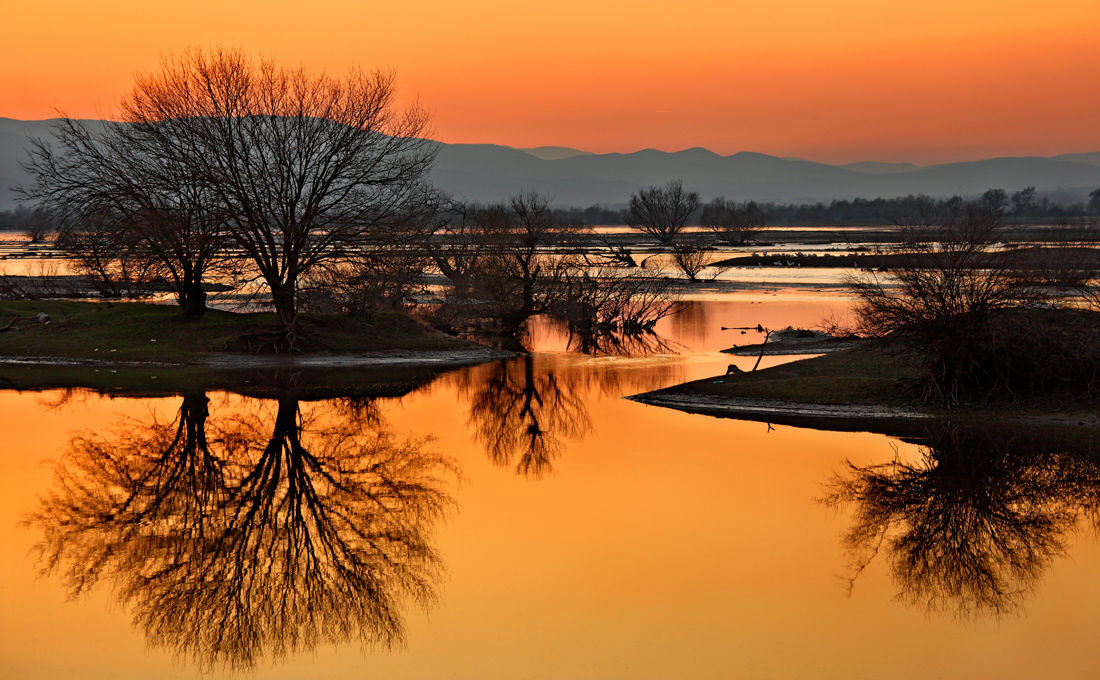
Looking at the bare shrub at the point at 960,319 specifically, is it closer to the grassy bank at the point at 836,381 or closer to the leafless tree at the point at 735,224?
the grassy bank at the point at 836,381

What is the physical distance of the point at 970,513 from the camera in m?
16.7

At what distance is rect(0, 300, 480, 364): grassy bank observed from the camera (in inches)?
1346

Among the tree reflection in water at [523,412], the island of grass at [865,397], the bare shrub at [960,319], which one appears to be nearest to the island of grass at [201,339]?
the tree reflection in water at [523,412]

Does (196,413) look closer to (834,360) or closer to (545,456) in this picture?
(545,456)

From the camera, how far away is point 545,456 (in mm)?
21469

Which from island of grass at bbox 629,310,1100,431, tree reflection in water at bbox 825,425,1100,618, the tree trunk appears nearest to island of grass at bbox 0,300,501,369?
the tree trunk

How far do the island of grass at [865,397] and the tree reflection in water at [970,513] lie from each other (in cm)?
195

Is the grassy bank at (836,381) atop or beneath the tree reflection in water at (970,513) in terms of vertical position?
atop

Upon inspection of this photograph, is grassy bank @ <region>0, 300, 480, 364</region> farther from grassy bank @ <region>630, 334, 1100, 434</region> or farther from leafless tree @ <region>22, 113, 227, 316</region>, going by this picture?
grassy bank @ <region>630, 334, 1100, 434</region>

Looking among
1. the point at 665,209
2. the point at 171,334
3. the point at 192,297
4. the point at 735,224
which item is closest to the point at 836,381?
the point at 171,334

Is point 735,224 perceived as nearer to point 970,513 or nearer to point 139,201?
point 139,201

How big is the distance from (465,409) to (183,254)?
49.7ft

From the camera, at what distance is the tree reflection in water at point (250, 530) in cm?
1227

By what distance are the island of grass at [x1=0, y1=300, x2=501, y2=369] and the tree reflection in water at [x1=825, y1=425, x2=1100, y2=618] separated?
19549 millimetres
